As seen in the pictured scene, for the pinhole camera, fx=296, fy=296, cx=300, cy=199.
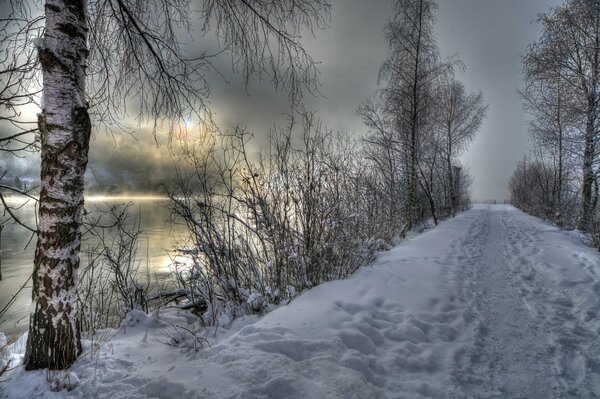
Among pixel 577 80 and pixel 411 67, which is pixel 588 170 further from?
pixel 411 67

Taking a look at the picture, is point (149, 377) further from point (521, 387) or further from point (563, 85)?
point (563, 85)

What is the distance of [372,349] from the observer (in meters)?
2.80

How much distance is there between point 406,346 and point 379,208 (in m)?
5.64

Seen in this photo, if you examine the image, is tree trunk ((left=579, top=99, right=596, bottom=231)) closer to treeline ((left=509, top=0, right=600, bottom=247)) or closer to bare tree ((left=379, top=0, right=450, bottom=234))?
treeline ((left=509, top=0, right=600, bottom=247))

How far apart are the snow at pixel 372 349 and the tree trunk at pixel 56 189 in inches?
10.4

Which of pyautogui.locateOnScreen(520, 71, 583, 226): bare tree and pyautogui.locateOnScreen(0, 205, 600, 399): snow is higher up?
pyautogui.locateOnScreen(520, 71, 583, 226): bare tree

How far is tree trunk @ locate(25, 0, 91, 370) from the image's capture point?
233 cm

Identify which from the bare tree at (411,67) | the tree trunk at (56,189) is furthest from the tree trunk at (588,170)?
the tree trunk at (56,189)

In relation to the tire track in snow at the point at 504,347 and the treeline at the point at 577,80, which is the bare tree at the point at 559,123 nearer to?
the treeline at the point at 577,80

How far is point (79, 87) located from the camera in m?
2.45

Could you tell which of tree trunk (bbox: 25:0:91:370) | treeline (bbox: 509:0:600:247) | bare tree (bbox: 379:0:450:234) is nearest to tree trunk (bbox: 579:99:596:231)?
treeline (bbox: 509:0:600:247)

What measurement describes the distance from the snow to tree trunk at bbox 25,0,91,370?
0.87 ft

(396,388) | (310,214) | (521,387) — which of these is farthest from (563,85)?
(396,388)

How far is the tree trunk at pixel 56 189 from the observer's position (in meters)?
2.33
